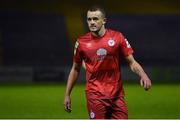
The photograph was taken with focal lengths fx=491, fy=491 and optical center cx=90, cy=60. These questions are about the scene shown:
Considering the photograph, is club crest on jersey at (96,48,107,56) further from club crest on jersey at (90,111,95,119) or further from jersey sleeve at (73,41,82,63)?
club crest on jersey at (90,111,95,119)

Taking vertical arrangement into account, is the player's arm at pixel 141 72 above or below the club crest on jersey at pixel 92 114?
above

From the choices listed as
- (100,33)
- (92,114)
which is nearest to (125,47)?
(100,33)

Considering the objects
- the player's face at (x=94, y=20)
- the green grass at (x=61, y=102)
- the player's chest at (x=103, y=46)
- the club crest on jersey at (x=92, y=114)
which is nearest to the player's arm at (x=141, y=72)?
the player's chest at (x=103, y=46)

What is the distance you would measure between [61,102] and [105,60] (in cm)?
920

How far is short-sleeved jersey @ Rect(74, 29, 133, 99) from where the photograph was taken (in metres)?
4.79

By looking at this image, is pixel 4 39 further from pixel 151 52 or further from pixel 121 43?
pixel 121 43

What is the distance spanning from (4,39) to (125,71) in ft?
27.1

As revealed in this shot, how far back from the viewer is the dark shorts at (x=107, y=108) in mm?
4797

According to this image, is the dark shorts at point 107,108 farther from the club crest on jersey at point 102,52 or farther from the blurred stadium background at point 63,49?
the blurred stadium background at point 63,49

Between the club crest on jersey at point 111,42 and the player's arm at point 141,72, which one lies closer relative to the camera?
the player's arm at point 141,72

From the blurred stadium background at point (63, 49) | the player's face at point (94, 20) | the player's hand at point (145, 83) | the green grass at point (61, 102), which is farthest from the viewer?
the blurred stadium background at point (63, 49)

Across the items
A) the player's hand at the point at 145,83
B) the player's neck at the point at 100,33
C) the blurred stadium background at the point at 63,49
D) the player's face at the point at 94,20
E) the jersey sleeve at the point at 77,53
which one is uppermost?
the player's face at the point at 94,20

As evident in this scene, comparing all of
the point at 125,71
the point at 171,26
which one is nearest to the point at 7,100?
the point at 125,71

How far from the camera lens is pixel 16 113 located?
11.3 meters
